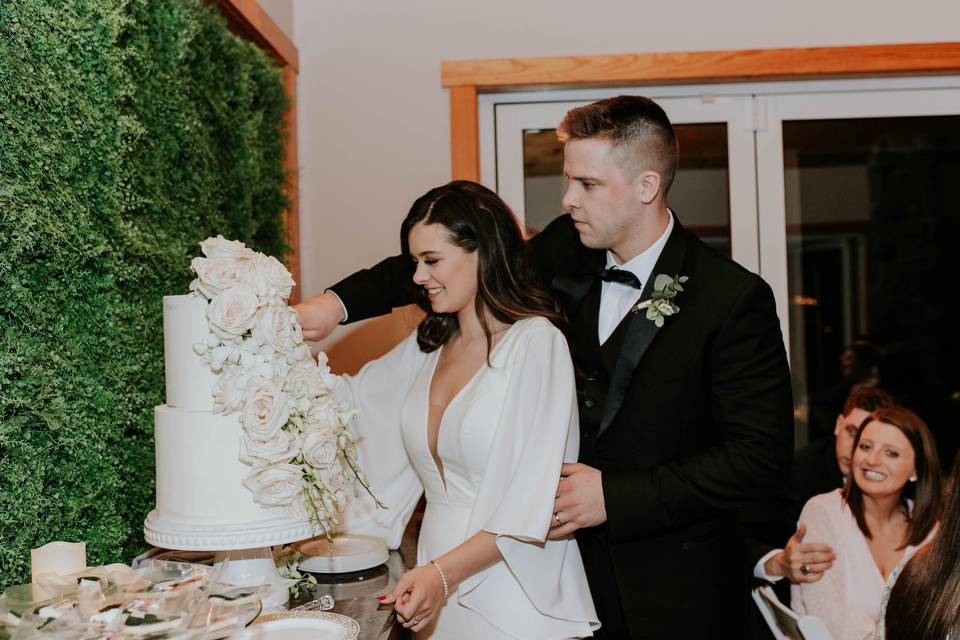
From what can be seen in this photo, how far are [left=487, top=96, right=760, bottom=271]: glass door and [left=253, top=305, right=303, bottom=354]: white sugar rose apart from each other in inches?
68.8

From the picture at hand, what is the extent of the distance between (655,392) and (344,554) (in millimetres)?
762

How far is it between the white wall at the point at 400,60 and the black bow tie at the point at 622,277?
1141 mm

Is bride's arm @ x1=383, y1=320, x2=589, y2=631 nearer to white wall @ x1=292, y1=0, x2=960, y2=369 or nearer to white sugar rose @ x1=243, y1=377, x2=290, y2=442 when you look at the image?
white sugar rose @ x1=243, y1=377, x2=290, y2=442

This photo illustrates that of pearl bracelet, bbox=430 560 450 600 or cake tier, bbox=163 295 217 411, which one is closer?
cake tier, bbox=163 295 217 411

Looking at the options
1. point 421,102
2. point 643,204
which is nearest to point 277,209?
point 421,102

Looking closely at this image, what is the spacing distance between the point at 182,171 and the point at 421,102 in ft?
4.06

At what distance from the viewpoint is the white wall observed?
3016 millimetres

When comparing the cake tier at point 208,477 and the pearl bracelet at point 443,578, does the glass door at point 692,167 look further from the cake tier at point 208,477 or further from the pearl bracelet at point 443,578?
the cake tier at point 208,477

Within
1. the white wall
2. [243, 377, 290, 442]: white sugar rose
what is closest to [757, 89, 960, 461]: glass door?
the white wall

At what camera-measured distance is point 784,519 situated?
3.04m

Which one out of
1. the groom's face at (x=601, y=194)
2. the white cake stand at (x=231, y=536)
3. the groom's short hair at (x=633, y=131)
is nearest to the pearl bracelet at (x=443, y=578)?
the white cake stand at (x=231, y=536)

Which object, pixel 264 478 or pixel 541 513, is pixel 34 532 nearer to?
pixel 264 478

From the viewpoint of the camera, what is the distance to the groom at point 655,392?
73.7 inches

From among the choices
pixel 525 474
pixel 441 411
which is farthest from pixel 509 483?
pixel 441 411
